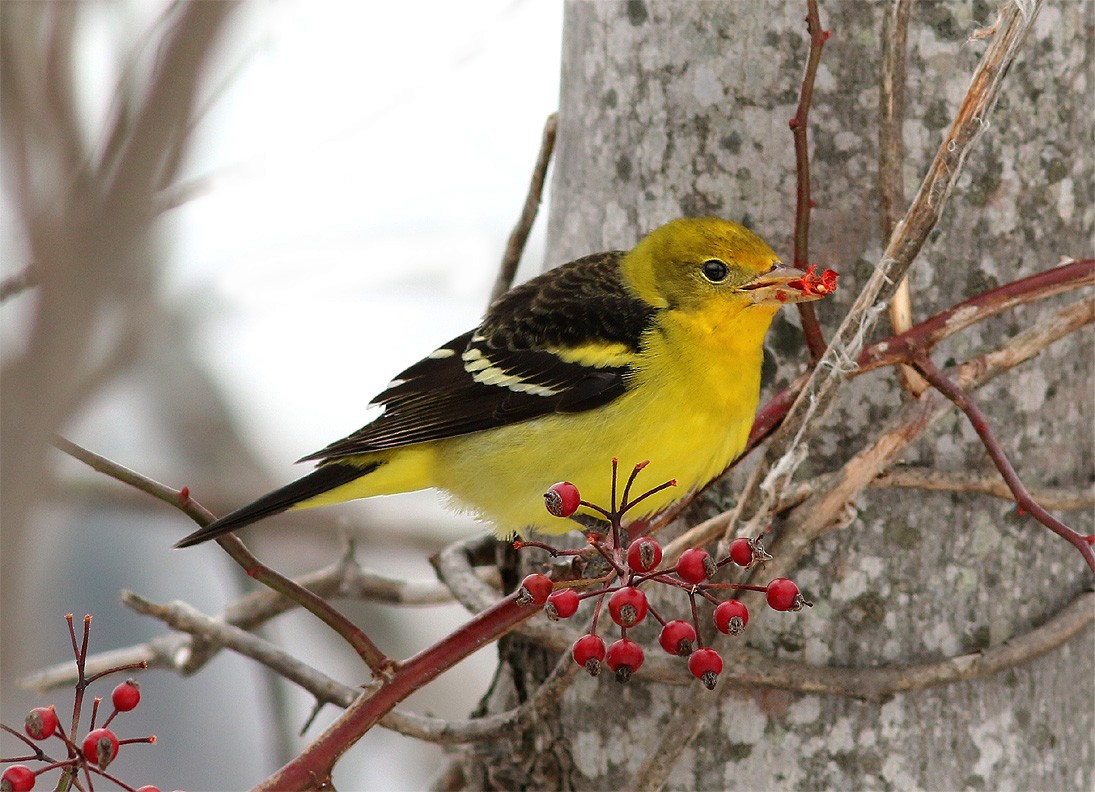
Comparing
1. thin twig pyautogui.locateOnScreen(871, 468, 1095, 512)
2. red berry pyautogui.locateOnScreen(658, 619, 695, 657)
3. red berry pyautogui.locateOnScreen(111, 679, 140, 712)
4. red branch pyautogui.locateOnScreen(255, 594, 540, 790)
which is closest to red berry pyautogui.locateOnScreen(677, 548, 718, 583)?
red berry pyautogui.locateOnScreen(658, 619, 695, 657)

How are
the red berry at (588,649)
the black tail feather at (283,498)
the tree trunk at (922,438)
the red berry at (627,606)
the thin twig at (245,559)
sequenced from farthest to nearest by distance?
the tree trunk at (922,438)
the black tail feather at (283,498)
the thin twig at (245,559)
the red berry at (588,649)
the red berry at (627,606)

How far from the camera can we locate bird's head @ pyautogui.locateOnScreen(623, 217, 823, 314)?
96.3 inches

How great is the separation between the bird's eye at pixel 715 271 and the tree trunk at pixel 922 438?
126 mm

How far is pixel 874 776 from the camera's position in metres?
2.31

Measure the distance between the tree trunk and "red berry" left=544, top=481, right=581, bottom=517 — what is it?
0.61 meters

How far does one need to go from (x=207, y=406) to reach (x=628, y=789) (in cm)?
314

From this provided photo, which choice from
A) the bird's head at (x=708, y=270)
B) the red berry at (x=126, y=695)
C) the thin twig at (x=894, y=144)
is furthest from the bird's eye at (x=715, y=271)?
the red berry at (x=126, y=695)

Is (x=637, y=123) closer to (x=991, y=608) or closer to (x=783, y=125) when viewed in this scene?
(x=783, y=125)

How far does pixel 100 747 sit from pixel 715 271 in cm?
154

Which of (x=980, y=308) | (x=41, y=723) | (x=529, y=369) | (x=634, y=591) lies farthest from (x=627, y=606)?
(x=529, y=369)

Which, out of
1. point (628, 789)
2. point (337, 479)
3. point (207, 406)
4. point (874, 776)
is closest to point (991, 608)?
point (874, 776)

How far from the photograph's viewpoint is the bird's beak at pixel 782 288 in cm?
230

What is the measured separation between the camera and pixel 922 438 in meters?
2.37

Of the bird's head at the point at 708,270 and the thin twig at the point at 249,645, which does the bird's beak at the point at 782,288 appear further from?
the thin twig at the point at 249,645
